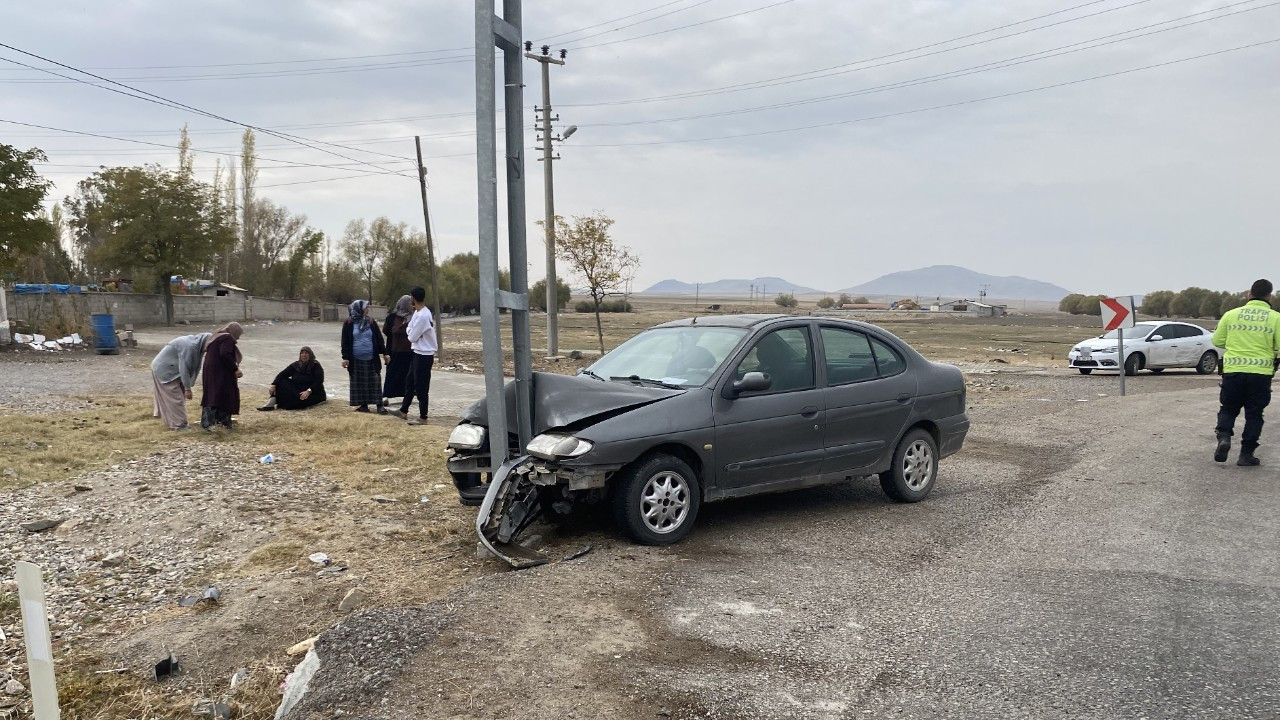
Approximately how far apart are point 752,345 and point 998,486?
336cm

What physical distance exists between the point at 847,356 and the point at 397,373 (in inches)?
310

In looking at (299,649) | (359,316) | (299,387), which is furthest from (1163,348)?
(299,649)

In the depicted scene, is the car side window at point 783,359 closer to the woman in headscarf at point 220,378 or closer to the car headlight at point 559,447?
the car headlight at point 559,447

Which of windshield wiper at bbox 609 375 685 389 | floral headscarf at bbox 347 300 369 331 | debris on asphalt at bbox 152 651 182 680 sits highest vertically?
floral headscarf at bbox 347 300 369 331

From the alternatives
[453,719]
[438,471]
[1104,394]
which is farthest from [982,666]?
[1104,394]

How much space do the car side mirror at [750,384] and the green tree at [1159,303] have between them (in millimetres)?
100070

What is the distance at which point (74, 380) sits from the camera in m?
17.3

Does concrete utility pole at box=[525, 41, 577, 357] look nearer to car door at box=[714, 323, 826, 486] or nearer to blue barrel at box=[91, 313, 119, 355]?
blue barrel at box=[91, 313, 119, 355]

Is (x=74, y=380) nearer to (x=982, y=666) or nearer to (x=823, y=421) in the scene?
(x=823, y=421)

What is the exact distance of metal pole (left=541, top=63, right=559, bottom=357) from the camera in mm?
29688

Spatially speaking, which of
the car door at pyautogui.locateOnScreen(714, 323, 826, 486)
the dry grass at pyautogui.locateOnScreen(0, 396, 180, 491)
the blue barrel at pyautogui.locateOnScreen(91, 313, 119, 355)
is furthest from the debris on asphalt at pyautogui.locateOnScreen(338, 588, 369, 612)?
→ the blue barrel at pyautogui.locateOnScreen(91, 313, 119, 355)

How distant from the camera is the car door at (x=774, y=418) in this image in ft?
20.5

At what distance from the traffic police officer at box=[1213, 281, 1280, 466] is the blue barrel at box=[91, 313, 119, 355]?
25.2 meters

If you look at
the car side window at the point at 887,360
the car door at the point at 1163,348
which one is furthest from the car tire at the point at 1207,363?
the car side window at the point at 887,360
